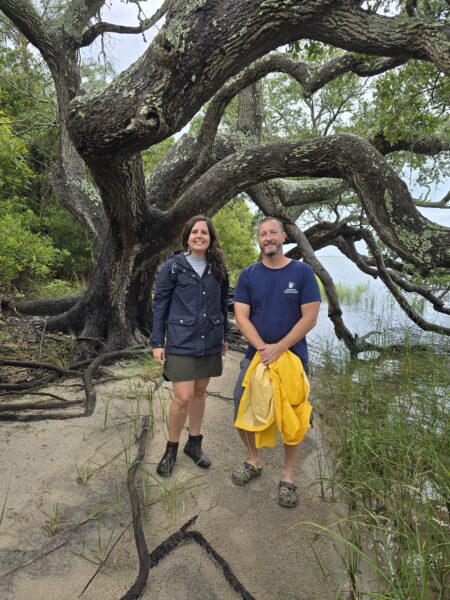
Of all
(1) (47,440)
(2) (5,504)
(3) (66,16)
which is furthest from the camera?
(3) (66,16)

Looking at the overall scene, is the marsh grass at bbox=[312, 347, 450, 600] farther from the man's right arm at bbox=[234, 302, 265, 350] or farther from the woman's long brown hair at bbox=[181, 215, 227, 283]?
the woman's long brown hair at bbox=[181, 215, 227, 283]

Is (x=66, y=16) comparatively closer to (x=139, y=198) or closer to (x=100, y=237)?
(x=100, y=237)

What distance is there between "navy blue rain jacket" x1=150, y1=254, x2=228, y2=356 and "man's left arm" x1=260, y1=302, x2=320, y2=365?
45 centimetres

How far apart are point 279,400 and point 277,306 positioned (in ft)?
2.05

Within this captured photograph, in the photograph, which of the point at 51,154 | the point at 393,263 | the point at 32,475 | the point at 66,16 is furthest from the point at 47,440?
the point at 51,154

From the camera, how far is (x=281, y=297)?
2.65m

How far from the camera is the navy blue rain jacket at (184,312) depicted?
9.03ft

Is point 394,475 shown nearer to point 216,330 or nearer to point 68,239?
point 216,330

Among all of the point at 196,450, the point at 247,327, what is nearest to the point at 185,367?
the point at 247,327

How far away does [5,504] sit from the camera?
233 centimetres

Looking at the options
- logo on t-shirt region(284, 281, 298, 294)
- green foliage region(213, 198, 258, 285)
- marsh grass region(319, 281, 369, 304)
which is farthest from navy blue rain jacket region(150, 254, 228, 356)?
green foliage region(213, 198, 258, 285)

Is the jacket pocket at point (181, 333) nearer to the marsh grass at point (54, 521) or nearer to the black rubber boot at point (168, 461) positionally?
the black rubber boot at point (168, 461)

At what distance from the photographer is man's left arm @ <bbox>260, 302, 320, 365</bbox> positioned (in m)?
2.57

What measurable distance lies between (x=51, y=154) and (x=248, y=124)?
6.57 metres
